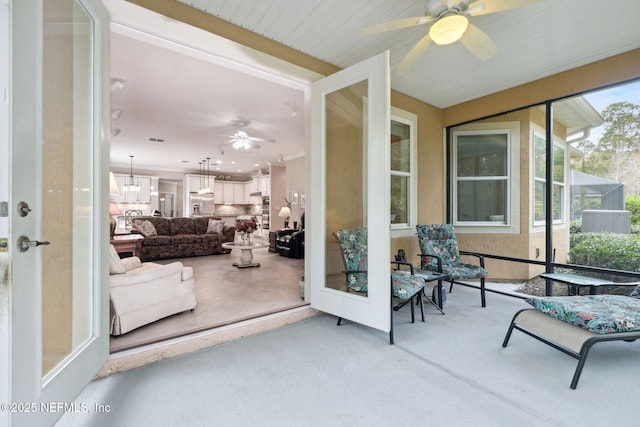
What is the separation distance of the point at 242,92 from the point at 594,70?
14.0 feet

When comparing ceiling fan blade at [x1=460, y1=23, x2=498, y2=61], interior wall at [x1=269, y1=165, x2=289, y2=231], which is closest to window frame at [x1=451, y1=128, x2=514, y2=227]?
ceiling fan blade at [x1=460, y1=23, x2=498, y2=61]

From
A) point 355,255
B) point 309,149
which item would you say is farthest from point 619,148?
point 309,149

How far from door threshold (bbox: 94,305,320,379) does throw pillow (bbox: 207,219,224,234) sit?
4.95m

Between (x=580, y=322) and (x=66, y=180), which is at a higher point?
(x=66, y=180)

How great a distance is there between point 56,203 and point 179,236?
5.47 meters

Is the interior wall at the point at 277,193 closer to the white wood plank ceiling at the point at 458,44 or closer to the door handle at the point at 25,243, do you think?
the white wood plank ceiling at the point at 458,44

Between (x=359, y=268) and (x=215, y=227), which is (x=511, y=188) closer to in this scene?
(x=359, y=268)

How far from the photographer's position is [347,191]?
2.89 m

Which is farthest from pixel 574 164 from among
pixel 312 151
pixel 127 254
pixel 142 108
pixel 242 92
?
A: pixel 127 254

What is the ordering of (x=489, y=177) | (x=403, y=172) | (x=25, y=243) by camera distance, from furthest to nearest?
(x=489, y=177), (x=403, y=172), (x=25, y=243)

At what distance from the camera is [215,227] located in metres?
7.27

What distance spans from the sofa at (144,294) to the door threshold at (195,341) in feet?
1.26

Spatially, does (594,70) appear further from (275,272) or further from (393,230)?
(275,272)

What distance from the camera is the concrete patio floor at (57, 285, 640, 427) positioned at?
152cm
